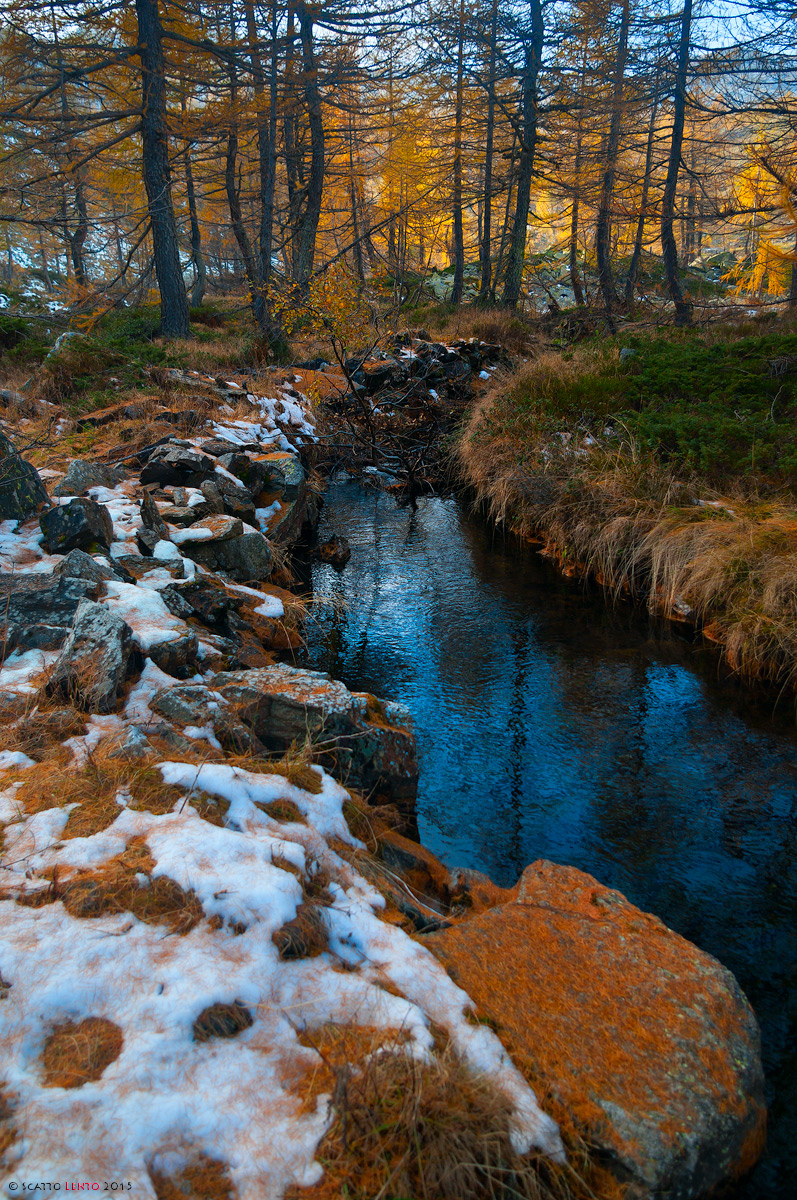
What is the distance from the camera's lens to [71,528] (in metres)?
4.93

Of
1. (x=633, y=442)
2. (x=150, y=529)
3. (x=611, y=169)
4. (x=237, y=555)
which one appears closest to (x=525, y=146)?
(x=611, y=169)

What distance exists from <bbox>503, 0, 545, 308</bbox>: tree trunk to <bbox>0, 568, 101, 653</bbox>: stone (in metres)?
17.3

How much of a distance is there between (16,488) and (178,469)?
191cm

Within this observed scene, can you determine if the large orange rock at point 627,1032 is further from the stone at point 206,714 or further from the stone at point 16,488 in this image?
the stone at point 16,488

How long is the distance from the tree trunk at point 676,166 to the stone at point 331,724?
1123cm

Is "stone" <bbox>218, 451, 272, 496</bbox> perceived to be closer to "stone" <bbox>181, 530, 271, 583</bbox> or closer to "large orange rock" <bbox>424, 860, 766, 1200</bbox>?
"stone" <bbox>181, 530, 271, 583</bbox>

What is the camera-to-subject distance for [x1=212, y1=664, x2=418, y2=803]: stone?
11.5 feet

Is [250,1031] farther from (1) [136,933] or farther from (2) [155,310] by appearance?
(2) [155,310]

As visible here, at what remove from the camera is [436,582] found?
7367mm

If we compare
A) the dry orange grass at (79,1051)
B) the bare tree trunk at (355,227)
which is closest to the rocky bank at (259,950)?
the dry orange grass at (79,1051)

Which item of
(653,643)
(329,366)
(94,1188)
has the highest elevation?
(329,366)

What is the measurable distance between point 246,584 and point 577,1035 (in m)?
4.74

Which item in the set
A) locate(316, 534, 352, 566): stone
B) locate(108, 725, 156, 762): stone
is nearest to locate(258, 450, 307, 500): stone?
locate(316, 534, 352, 566): stone

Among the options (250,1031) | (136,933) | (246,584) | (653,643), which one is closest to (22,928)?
(136,933)
